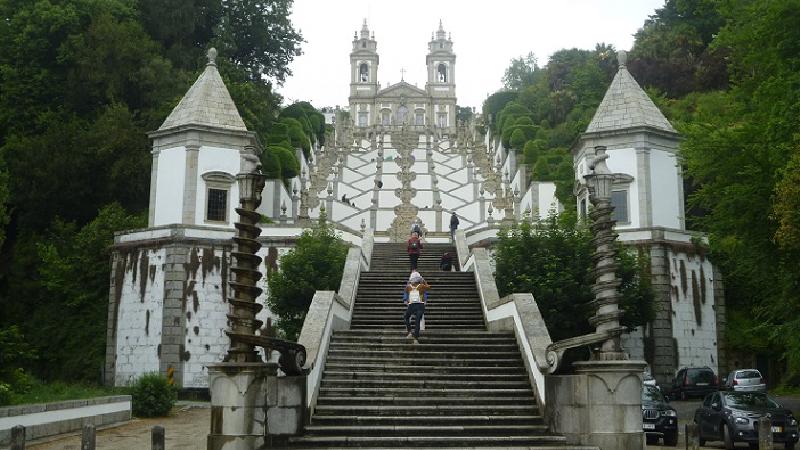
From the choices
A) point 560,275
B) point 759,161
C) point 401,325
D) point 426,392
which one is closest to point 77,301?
point 401,325

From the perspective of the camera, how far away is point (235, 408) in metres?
12.0

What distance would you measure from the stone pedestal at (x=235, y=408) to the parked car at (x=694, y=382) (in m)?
17.2

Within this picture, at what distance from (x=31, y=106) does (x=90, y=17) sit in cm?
456

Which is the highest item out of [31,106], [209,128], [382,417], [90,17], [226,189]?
[90,17]

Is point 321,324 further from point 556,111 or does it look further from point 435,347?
point 556,111

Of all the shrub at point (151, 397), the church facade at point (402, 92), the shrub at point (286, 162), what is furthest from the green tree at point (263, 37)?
the church facade at point (402, 92)

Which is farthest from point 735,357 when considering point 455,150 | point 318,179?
point 455,150

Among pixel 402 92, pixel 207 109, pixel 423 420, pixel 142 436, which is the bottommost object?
pixel 142 436

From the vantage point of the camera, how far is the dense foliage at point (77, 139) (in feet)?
101

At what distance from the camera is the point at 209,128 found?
95.7 ft

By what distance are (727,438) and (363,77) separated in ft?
306

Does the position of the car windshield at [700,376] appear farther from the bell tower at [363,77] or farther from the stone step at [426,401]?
the bell tower at [363,77]

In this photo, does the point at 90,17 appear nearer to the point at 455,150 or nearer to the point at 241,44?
the point at 241,44

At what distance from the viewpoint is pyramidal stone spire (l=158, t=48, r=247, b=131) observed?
96.9ft
